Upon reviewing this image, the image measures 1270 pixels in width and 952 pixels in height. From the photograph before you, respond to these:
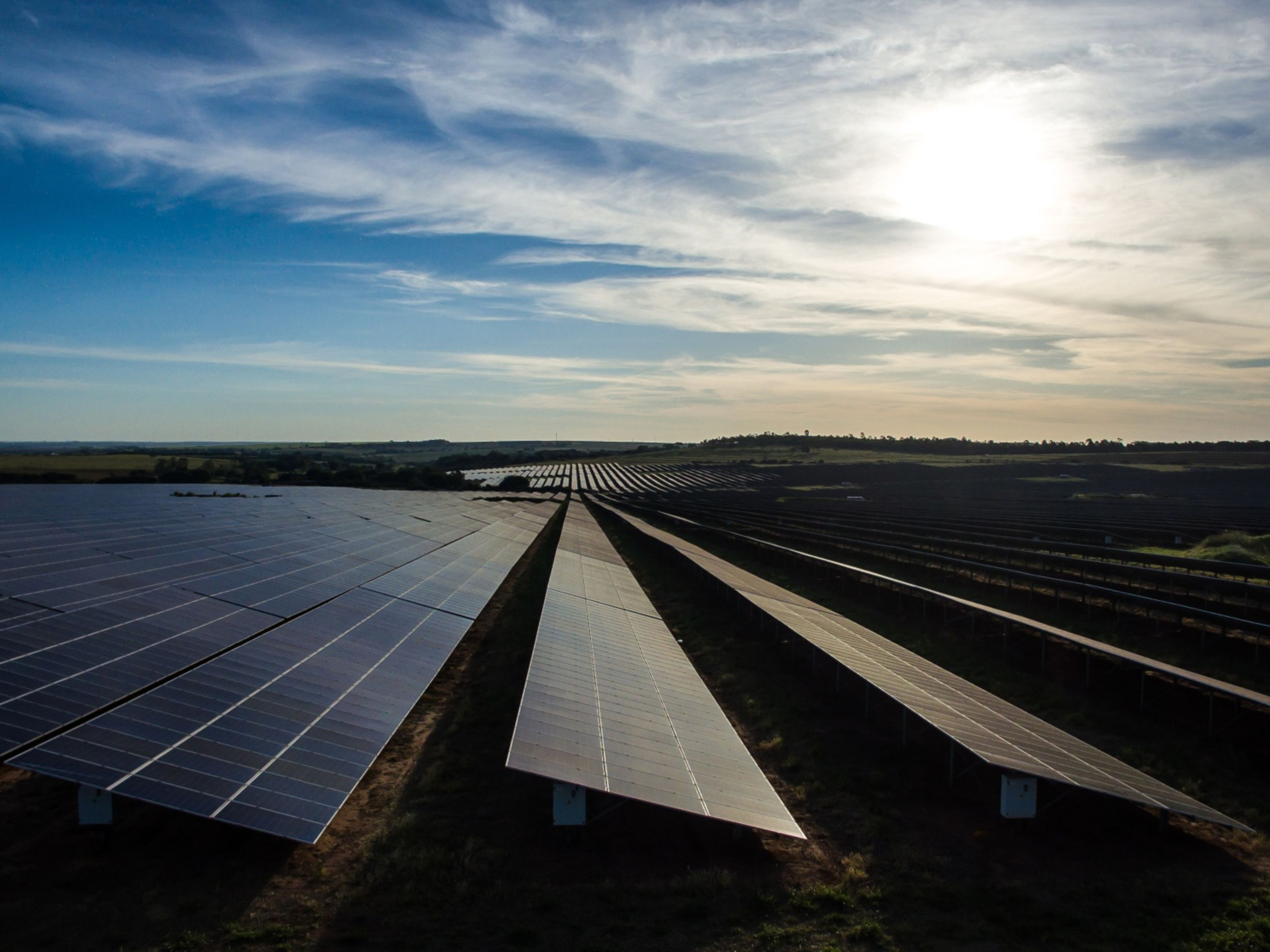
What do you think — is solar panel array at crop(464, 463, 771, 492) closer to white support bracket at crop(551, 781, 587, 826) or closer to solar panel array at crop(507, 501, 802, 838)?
solar panel array at crop(507, 501, 802, 838)

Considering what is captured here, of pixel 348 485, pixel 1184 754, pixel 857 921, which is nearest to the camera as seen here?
pixel 857 921

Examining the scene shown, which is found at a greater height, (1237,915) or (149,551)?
(149,551)

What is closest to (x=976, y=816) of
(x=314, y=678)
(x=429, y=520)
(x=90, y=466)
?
(x=314, y=678)

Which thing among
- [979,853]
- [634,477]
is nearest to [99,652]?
[979,853]

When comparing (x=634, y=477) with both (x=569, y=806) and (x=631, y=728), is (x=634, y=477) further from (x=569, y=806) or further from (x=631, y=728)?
(x=569, y=806)

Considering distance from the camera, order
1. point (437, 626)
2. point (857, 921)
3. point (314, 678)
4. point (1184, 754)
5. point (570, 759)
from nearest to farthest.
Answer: point (857, 921) < point (570, 759) < point (314, 678) < point (1184, 754) < point (437, 626)

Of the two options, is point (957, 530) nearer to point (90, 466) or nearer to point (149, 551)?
point (149, 551)
